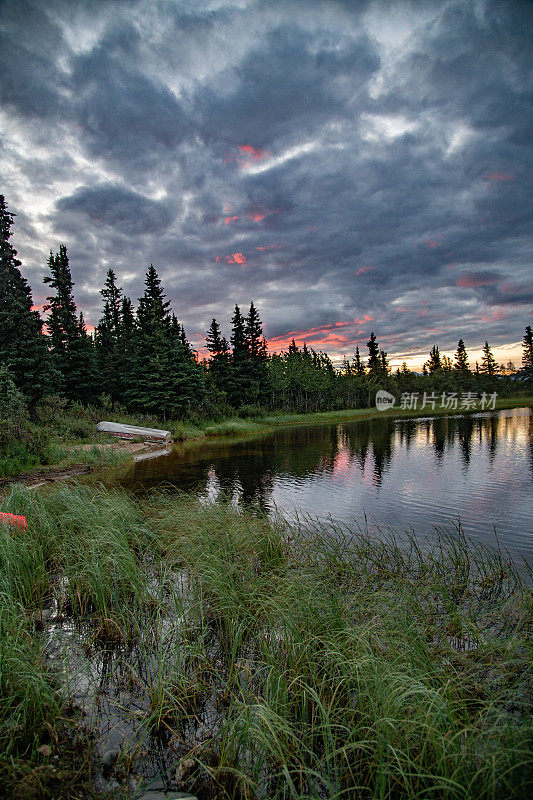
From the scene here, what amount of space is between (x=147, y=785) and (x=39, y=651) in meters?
1.61

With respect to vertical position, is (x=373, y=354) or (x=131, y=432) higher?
(x=373, y=354)

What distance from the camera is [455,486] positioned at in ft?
46.6

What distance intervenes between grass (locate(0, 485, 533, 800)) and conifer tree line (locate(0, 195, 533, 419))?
55.6 ft

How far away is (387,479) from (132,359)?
114 ft

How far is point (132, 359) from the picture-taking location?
4288 cm

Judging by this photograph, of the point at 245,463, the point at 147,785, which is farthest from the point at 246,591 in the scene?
the point at 245,463

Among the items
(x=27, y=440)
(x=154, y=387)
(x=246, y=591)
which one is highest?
(x=154, y=387)

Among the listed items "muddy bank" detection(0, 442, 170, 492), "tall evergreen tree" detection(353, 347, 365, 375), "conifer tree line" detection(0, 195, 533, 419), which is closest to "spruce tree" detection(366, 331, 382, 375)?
"tall evergreen tree" detection(353, 347, 365, 375)

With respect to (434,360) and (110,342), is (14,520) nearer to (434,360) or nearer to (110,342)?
(110,342)

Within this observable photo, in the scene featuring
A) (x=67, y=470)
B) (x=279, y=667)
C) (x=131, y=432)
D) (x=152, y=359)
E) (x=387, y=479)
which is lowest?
(x=387, y=479)

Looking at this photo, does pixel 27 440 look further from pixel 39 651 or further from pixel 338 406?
pixel 338 406

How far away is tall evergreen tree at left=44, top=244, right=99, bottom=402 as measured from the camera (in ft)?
131

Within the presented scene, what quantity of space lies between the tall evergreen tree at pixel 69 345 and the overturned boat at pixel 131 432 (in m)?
13.5

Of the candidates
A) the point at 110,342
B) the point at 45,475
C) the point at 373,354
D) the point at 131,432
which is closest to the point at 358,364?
the point at 373,354
